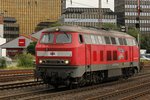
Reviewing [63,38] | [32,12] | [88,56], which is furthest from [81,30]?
[32,12]

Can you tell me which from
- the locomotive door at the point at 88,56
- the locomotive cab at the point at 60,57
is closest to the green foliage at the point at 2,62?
the locomotive cab at the point at 60,57

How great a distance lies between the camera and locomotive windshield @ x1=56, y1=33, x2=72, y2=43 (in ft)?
66.5

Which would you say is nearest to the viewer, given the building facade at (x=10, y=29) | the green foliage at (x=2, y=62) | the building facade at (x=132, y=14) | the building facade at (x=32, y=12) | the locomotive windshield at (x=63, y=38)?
the locomotive windshield at (x=63, y=38)

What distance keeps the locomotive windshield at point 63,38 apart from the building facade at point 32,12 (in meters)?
156

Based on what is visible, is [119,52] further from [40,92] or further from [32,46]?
[32,46]

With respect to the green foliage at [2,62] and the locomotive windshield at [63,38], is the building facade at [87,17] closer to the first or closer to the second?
the green foliage at [2,62]

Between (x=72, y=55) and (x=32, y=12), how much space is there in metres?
163

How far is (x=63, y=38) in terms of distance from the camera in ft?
67.1

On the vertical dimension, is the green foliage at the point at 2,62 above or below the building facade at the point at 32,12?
below

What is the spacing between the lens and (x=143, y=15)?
17750 cm

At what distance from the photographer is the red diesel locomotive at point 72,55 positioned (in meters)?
19.8

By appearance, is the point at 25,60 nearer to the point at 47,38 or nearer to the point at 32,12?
the point at 47,38

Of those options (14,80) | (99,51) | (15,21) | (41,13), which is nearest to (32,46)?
(14,80)

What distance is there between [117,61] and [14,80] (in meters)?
7.43
